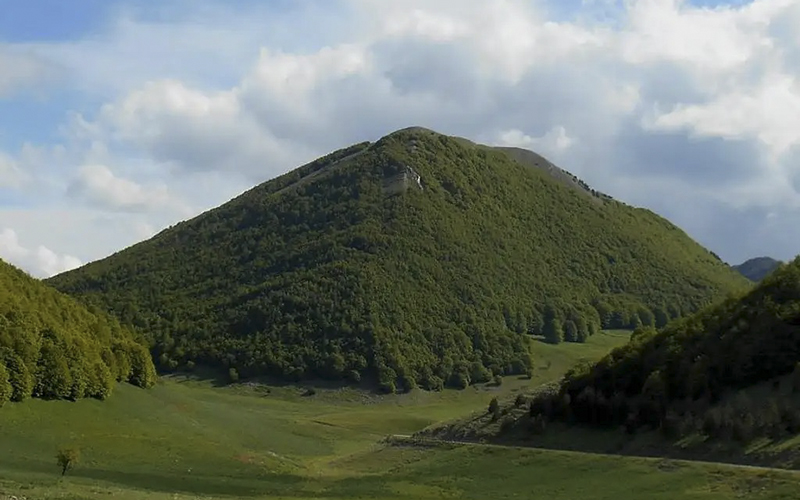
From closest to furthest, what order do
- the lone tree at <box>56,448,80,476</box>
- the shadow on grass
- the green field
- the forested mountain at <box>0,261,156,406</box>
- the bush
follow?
the green field, the lone tree at <box>56,448,80,476</box>, the shadow on grass, the bush, the forested mountain at <box>0,261,156,406</box>

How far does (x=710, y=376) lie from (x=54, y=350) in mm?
62767

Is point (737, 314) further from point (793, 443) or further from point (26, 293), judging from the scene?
point (26, 293)

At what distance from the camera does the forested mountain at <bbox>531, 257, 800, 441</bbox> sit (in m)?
58.2

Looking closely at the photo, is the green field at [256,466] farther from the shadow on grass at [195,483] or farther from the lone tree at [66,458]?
the lone tree at [66,458]

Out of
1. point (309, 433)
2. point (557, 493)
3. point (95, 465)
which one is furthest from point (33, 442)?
→ point (309, 433)

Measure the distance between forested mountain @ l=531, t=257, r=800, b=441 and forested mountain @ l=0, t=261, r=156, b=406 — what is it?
46.5 meters

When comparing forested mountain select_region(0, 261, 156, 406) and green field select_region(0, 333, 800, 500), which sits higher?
forested mountain select_region(0, 261, 156, 406)

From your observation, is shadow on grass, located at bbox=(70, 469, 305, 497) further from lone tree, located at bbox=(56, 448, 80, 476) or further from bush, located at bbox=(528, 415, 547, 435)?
bush, located at bbox=(528, 415, 547, 435)

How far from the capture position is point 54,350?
88625 millimetres

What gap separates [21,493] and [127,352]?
68.8 m

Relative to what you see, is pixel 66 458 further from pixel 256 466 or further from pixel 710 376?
pixel 710 376

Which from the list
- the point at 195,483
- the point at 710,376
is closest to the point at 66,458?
the point at 195,483

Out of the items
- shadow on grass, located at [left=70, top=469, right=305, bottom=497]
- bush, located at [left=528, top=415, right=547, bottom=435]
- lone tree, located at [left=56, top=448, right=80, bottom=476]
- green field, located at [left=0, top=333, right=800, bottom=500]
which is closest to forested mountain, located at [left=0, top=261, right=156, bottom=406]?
green field, located at [left=0, top=333, right=800, bottom=500]

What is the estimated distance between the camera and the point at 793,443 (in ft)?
171
